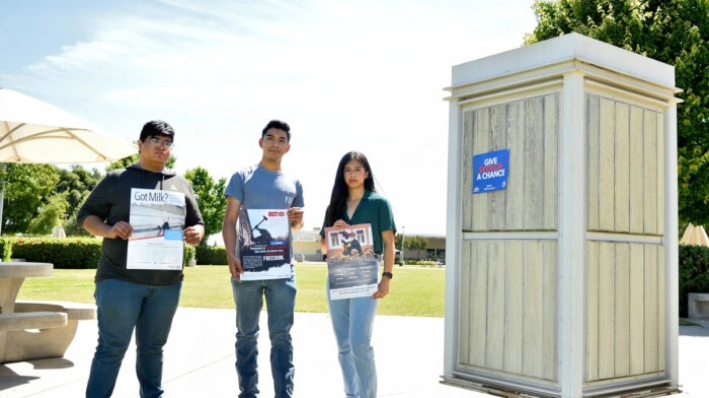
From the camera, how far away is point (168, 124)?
447 cm

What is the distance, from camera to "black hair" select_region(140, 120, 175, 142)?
14.2 feet

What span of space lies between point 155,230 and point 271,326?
1074mm

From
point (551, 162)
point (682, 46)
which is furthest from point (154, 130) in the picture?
point (682, 46)

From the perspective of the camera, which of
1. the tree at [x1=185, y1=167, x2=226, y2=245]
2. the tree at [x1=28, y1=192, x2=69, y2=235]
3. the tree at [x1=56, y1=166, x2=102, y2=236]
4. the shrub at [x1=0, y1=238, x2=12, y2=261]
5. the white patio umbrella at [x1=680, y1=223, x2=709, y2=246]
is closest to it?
the white patio umbrella at [x1=680, y1=223, x2=709, y2=246]

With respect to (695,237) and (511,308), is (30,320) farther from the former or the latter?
(695,237)

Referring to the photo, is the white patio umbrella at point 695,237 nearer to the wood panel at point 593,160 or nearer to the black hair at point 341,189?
the wood panel at point 593,160

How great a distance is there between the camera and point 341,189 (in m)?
4.68

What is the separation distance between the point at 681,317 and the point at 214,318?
32.3ft

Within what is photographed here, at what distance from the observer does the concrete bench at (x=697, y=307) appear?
43.4 feet

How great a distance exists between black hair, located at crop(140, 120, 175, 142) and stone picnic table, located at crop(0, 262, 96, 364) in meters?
2.35

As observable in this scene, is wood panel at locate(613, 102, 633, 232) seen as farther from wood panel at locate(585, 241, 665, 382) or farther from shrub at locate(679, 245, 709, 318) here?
shrub at locate(679, 245, 709, 318)

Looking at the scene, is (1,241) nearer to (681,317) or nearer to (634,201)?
(681,317)

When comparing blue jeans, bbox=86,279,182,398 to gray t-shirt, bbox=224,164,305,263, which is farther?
gray t-shirt, bbox=224,164,305,263

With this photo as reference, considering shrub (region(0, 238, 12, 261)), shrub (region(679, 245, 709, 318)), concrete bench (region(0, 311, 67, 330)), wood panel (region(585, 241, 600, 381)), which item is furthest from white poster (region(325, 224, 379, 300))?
shrub (region(0, 238, 12, 261))
